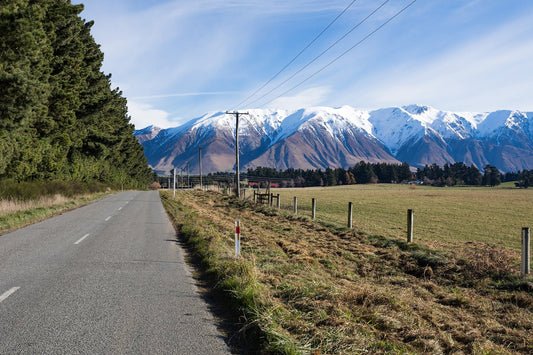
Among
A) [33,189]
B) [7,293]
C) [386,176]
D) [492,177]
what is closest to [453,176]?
[492,177]

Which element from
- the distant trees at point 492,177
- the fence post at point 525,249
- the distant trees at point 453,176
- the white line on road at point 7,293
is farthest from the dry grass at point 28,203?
the distant trees at point 492,177

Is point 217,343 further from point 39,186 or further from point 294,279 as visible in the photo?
point 39,186

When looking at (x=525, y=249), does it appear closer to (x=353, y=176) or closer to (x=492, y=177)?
(x=492, y=177)

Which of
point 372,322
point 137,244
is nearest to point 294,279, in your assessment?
point 372,322

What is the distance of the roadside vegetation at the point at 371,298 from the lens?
14.5ft

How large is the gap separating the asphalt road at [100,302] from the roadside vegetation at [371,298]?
0.70 m

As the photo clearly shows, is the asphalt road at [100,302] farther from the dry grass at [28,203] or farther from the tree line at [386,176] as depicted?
the tree line at [386,176]

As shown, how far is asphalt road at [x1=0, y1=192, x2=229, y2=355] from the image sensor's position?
4.20 m

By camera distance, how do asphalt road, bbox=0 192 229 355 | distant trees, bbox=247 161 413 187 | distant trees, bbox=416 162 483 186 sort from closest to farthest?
1. asphalt road, bbox=0 192 229 355
2. distant trees, bbox=416 162 483 186
3. distant trees, bbox=247 161 413 187

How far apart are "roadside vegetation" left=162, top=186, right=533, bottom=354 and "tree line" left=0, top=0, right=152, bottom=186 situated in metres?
11.0

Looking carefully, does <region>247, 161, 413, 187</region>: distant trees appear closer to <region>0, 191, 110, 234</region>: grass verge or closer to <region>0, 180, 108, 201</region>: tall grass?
<region>0, 180, 108, 201</region>: tall grass

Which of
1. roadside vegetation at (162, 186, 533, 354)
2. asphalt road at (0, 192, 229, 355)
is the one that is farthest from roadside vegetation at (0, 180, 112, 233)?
roadside vegetation at (162, 186, 533, 354)

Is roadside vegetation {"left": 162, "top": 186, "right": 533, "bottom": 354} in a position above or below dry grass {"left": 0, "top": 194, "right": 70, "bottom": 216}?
below

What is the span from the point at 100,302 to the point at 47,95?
59.9ft
